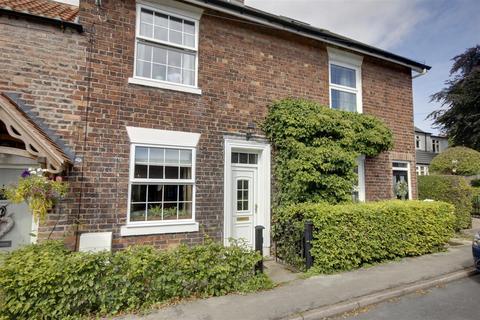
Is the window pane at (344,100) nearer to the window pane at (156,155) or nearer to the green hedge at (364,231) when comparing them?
the green hedge at (364,231)

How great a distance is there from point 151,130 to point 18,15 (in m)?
3.16

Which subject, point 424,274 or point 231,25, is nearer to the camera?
point 424,274

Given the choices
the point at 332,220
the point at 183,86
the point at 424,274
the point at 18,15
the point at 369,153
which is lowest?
the point at 424,274

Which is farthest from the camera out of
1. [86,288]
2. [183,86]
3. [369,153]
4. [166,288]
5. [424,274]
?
[369,153]

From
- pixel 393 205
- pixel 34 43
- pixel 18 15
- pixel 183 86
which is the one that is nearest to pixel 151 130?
pixel 183 86

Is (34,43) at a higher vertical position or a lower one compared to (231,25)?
lower

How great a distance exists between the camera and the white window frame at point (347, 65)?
8.95 meters

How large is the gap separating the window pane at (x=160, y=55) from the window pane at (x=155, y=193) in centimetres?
282

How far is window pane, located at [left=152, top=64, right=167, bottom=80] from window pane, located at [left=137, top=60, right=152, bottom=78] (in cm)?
9

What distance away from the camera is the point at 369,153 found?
8516mm

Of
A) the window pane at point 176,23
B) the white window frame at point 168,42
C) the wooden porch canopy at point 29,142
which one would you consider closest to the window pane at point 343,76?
the white window frame at point 168,42

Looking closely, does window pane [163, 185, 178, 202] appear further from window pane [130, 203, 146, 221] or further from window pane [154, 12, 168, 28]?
window pane [154, 12, 168, 28]

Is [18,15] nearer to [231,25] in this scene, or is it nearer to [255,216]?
[231,25]

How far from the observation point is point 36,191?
4648mm
